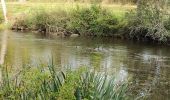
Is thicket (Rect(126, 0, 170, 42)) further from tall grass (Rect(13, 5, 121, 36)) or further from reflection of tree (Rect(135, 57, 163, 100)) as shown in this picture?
reflection of tree (Rect(135, 57, 163, 100))

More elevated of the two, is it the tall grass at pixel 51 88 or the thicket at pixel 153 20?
the tall grass at pixel 51 88

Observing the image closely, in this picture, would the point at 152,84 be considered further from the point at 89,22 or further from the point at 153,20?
the point at 89,22

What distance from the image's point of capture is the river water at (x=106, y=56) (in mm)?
22062

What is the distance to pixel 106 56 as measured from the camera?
29531mm

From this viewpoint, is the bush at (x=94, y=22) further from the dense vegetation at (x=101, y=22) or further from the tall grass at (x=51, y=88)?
the tall grass at (x=51, y=88)

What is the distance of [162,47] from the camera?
35.4 m

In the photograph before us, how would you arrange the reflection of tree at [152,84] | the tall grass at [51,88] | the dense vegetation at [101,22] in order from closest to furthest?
the tall grass at [51,88] → the reflection of tree at [152,84] → the dense vegetation at [101,22]

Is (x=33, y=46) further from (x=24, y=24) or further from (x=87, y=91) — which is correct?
A: (x=87, y=91)

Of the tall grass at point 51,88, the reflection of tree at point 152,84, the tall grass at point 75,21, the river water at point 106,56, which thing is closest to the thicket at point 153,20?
the river water at point 106,56

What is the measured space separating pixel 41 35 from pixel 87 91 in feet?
108

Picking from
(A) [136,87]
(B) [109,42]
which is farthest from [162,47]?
(A) [136,87]

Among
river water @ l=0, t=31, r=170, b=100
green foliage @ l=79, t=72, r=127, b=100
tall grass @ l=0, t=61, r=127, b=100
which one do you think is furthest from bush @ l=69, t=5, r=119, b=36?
tall grass @ l=0, t=61, r=127, b=100

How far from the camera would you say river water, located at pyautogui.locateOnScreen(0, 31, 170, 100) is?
72.4 ft

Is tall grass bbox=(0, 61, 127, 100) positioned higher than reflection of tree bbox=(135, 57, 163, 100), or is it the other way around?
tall grass bbox=(0, 61, 127, 100)
